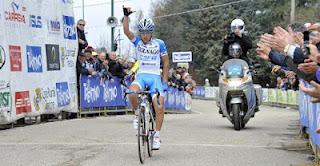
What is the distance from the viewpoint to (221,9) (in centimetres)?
7125

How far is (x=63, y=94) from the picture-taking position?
1538 cm

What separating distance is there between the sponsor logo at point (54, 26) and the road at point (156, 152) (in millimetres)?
3215

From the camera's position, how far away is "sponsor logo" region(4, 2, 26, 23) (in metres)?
12.3

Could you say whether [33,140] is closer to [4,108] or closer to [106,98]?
[4,108]

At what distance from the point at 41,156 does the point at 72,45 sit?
828 centimetres

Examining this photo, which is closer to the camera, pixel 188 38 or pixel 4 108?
pixel 4 108

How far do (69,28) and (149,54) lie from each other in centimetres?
784

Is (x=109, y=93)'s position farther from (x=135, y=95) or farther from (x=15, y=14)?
(x=135, y=95)

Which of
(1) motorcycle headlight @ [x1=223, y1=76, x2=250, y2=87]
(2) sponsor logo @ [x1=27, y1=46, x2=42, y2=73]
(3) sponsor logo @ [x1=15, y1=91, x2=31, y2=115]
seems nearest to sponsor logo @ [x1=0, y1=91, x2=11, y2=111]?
(3) sponsor logo @ [x1=15, y1=91, x2=31, y2=115]

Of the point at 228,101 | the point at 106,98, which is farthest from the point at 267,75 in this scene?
the point at 228,101

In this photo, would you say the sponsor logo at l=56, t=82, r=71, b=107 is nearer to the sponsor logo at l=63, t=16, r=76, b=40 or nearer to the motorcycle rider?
the sponsor logo at l=63, t=16, r=76, b=40

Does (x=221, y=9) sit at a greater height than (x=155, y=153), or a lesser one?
greater

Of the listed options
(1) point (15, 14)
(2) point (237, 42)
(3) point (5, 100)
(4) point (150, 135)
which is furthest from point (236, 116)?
(1) point (15, 14)

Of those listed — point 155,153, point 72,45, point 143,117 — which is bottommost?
point 155,153
